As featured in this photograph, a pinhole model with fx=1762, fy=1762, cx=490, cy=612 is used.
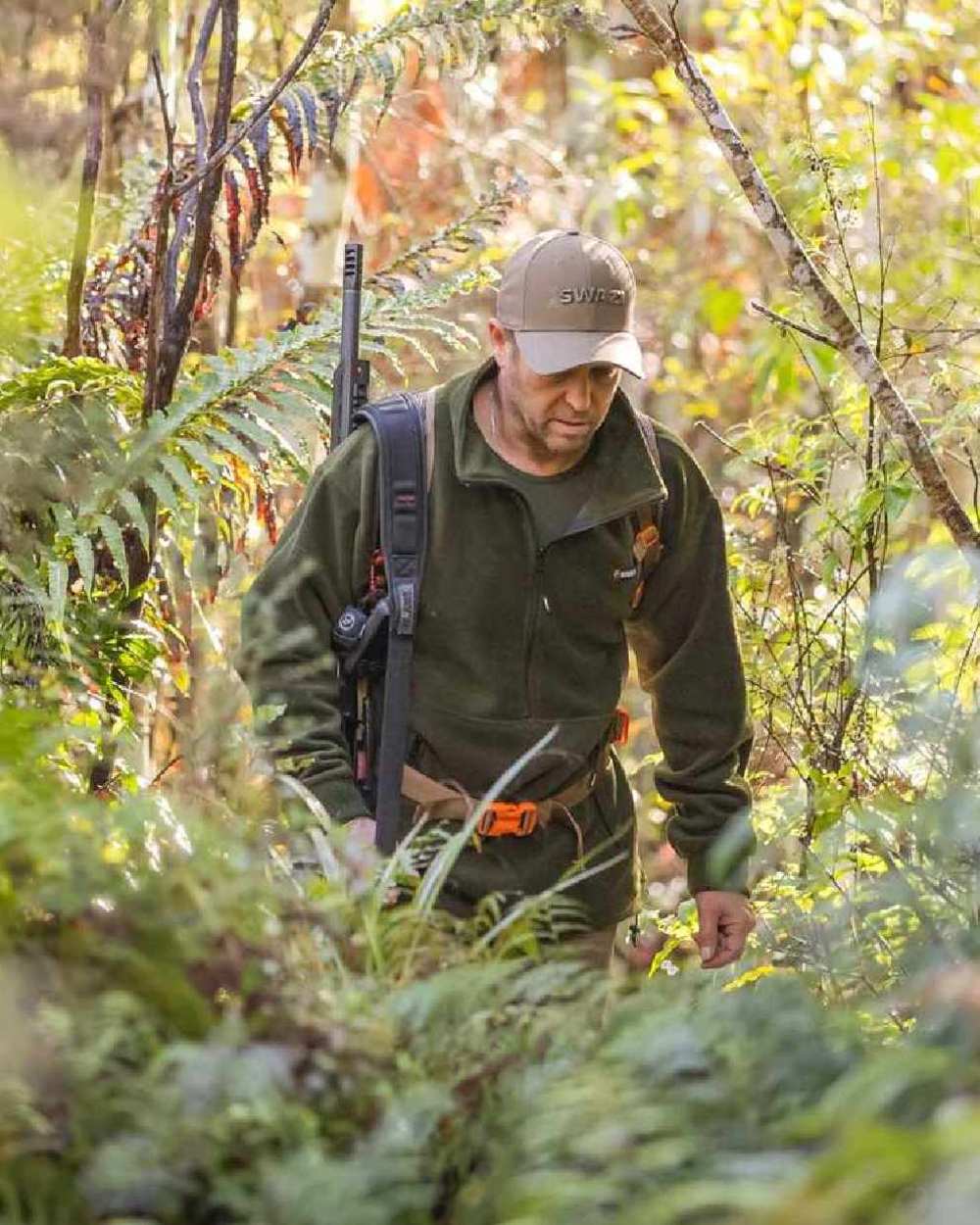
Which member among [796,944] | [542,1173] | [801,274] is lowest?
[796,944]

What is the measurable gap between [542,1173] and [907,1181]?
0.35m

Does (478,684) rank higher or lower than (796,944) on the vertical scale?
higher

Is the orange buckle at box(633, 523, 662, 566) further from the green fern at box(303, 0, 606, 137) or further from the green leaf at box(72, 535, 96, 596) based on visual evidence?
the green fern at box(303, 0, 606, 137)

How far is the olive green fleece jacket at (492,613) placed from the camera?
14.6ft

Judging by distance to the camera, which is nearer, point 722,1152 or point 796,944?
point 722,1152

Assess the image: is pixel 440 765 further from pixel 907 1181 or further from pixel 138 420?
pixel 907 1181

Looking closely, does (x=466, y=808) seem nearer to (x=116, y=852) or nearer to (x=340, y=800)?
(x=340, y=800)

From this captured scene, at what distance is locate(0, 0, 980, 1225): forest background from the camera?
186 cm

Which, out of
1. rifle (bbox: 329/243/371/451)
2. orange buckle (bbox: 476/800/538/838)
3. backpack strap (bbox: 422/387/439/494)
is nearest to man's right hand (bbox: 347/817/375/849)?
orange buckle (bbox: 476/800/538/838)

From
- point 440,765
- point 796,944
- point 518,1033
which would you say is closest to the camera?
point 518,1033

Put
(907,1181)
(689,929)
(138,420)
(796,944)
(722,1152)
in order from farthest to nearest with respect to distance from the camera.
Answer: (138,420), (689,929), (796,944), (722,1152), (907,1181)

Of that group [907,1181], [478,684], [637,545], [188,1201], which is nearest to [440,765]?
[478,684]

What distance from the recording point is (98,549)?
5555 millimetres

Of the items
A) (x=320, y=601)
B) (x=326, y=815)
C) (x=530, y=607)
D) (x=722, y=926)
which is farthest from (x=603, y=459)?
(x=326, y=815)
